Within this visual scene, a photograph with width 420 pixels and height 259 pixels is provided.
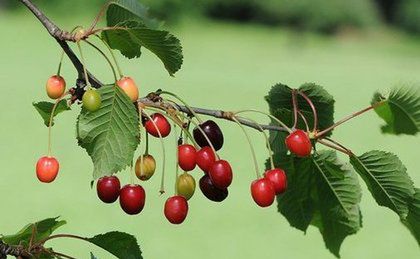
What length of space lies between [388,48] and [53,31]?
1011 inches

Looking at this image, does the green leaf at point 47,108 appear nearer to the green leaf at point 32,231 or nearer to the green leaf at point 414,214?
the green leaf at point 32,231

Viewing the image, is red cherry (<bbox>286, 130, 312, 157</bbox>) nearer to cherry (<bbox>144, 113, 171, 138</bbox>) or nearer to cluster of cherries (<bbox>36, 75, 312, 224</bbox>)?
cluster of cherries (<bbox>36, 75, 312, 224</bbox>)

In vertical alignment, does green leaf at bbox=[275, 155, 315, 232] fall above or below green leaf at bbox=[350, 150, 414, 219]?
above

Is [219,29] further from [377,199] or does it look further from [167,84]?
[377,199]

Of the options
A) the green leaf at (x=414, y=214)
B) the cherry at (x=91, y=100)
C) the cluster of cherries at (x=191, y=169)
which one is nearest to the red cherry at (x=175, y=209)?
the cluster of cherries at (x=191, y=169)

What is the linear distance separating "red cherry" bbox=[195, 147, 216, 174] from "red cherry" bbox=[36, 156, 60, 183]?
170 millimetres

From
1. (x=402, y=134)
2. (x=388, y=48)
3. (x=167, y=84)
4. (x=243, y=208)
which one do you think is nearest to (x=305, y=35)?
(x=388, y=48)

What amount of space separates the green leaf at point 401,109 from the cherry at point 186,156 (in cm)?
23

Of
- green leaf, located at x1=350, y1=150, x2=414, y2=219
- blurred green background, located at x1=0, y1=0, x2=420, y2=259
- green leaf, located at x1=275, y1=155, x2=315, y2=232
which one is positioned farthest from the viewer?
blurred green background, located at x1=0, y1=0, x2=420, y2=259

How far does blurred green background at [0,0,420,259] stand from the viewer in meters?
6.81

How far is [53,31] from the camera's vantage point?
0.85 meters

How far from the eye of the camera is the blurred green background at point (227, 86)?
6.81 metres

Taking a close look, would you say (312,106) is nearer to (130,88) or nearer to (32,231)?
(130,88)

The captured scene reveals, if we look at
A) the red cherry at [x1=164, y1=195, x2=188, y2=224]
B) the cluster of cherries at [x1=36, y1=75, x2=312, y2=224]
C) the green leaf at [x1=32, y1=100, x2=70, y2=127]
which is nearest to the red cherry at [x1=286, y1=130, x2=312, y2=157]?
the cluster of cherries at [x1=36, y1=75, x2=312, y2=224]
